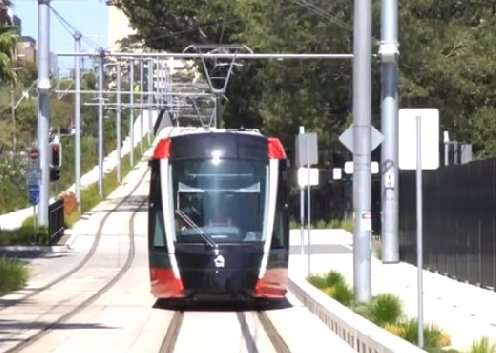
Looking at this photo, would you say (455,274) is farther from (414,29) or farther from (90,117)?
(90,117)

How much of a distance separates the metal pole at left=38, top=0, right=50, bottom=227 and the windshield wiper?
2191 centimetres

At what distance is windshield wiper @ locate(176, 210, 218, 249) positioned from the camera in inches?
925

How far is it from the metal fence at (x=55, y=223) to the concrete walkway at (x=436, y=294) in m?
9.04

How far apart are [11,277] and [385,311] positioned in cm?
1223

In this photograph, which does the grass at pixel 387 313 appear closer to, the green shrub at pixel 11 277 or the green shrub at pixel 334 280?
the green shrub at pixel 334 280

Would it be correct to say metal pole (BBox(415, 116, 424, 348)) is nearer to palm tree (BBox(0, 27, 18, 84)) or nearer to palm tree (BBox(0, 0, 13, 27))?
palm tree (BBox(0, 27, 18, 84))

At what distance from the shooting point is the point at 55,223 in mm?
49688

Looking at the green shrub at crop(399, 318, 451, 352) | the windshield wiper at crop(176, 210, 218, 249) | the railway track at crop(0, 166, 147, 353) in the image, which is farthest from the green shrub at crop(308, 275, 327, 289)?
the green shrub at crop(399, 318, 451, 352)

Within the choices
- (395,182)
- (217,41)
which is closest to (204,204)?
(395,182)

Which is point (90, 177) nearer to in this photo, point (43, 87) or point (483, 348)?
point (43, 87)

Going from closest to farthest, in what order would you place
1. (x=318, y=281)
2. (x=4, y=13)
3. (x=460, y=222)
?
1. (x=318, y=281)
2. (x=460, y=222)
3. (x=4, y=13)

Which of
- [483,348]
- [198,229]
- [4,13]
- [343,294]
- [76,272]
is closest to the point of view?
[483,348]

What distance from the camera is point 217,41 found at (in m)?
65.4

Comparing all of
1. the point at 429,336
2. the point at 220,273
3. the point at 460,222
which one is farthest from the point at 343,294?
the point at 429,336
